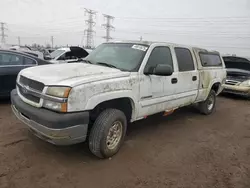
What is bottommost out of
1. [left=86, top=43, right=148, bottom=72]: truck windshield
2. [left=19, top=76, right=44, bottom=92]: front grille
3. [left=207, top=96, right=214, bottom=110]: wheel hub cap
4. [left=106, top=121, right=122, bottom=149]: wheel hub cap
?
[left=207, top=96, right=214, bottom=110]: wheel hub cap

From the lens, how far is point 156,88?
3998 millimetres

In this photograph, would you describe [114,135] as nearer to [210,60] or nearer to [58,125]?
→ [58,125]

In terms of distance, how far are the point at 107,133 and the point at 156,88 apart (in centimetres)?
131

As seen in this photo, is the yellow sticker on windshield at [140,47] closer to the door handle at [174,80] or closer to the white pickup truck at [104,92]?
the white pickup truck at [104,92]

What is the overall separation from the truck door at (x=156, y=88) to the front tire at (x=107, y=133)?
20.6 inches

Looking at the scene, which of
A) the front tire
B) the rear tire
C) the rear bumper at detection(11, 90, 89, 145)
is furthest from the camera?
the rear tire

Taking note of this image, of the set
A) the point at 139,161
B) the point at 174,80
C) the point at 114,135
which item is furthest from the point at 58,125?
the point at 174,80

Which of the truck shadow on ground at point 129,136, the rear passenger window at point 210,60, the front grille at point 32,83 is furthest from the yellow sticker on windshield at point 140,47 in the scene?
the rear passenger window at point 210,60

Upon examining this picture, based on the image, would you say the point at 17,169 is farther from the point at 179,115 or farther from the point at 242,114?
the point at 242,114

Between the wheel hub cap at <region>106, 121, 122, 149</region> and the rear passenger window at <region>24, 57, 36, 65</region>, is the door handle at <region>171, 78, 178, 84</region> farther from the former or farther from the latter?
the rear passenger window at <region>24, 57, 36, 65</region>

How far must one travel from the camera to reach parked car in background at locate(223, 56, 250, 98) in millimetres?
8836

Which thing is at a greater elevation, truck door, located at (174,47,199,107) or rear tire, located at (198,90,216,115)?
truck door, located at (174,47,199,107)

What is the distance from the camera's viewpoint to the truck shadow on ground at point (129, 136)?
11.3 ft

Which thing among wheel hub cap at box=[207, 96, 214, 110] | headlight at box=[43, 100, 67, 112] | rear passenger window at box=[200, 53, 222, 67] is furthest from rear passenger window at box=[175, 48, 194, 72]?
headlight at box=[43, 100, 67, 112]
